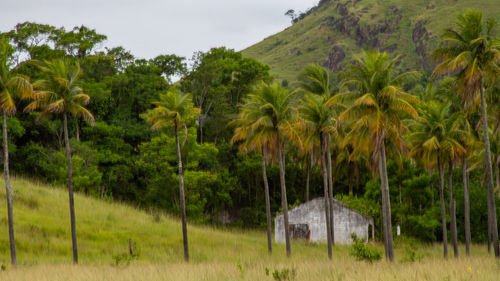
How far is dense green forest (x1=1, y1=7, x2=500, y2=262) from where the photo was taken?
1165 inches

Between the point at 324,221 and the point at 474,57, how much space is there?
2122 cm

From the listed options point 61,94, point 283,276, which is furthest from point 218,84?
point 283,276

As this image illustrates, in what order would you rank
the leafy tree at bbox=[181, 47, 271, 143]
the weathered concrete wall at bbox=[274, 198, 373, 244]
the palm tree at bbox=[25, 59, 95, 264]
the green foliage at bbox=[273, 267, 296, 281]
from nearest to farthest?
1. the green foliage at bbox=[273, 267, 296, 281]
2. the palm tree at bbox=[25, 59, 95, 264]
3. the weathered concrete wall at bbox=[274, 198, 373, 244]
4. the leafy tree at bbox=[181, 47, 271, 143]

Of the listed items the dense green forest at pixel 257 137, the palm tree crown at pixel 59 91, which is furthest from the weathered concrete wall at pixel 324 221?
the palm tree crown at pixel 59 91

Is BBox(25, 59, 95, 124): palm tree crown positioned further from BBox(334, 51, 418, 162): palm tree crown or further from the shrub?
the shrub

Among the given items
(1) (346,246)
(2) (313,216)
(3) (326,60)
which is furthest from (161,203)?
(3) (326,60)

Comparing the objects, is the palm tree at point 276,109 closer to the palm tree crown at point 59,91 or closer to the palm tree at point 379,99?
the palm tree at point 379,99

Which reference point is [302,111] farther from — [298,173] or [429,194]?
[298,173]

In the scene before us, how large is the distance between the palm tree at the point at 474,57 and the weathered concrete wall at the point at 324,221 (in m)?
16.2

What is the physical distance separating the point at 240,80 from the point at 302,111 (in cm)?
3026

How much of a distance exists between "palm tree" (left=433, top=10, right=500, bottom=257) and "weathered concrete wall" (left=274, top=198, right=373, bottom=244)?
1618cm

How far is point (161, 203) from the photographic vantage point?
5188cm

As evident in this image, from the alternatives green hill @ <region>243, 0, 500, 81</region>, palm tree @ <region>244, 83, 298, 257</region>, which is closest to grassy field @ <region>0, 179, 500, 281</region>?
palm tree @ <region>244, 83, 298, 257</region>

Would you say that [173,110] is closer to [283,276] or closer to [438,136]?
[438,136]
